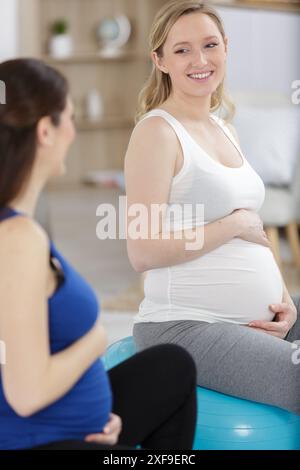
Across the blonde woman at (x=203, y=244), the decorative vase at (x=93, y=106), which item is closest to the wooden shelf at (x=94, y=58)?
the decorative vase at (x=93, y=106)

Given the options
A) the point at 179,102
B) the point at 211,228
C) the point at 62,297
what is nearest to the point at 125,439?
the point at 62,297

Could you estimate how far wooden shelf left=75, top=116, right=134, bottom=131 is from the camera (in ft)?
22.6

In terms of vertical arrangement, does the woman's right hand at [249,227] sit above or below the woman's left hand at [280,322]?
above

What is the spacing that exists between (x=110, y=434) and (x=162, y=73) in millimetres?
850

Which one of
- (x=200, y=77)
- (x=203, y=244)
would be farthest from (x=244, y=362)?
(x=200, y=77)

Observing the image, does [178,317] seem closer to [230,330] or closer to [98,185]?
[230,330]

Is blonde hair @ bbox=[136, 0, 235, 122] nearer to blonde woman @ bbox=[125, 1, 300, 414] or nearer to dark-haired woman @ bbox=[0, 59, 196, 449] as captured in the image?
blonde woman @ bbox=[125, 1, 300, 414]

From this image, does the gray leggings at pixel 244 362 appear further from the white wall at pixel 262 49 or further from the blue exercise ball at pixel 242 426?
the white wall at pixel 262 49

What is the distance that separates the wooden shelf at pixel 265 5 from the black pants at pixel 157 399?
4.27m

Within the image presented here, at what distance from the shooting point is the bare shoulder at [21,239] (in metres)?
1.08

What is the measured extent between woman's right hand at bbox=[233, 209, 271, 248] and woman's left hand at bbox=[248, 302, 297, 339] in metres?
0.14

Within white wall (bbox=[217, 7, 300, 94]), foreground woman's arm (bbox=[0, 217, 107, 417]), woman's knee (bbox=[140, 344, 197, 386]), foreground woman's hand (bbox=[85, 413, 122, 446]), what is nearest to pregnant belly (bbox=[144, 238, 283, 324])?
woman's knee (bbox=[140, 344, 197, 386])

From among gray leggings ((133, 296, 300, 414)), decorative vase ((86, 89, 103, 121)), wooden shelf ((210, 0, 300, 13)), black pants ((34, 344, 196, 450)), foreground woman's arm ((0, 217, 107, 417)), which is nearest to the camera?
foreground woman's arm ((0, 217, 107, 417))

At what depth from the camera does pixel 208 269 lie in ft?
5.54
